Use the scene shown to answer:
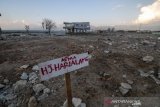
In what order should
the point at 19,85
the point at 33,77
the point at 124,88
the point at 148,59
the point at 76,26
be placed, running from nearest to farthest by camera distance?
1. the point at 124,88
2. the point at 19,85
3. the point at 33,77
4. the point at 148,59
5. the point at 76,26

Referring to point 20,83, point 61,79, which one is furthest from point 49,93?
point 20,83

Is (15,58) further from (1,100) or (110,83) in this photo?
(110,83)

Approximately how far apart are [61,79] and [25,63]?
2391mm

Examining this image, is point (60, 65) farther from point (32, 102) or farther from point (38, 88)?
point (38, 88)

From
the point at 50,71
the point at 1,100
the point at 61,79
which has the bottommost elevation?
the point at 1,100

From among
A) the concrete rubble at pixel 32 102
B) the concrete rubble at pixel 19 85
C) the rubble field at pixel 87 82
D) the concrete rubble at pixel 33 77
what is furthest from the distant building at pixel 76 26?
the concrete rubble at pixel 32 102

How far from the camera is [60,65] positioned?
4.02 meters

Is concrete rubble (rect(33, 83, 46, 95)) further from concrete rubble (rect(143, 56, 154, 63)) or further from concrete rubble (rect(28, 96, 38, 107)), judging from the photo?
concrete rubble (rect(143, 56, 154, 63))

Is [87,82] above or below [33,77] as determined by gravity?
below

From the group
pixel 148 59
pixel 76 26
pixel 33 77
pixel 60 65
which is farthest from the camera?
pixel 76 26

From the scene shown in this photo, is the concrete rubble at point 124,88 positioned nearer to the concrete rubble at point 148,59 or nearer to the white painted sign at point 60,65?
the concrete rubble at point 148,59

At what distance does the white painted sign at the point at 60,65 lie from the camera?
3799mm

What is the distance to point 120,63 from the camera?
8.30 metres

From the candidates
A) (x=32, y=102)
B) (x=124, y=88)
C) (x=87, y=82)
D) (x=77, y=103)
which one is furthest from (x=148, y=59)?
(x=32, y=102)
